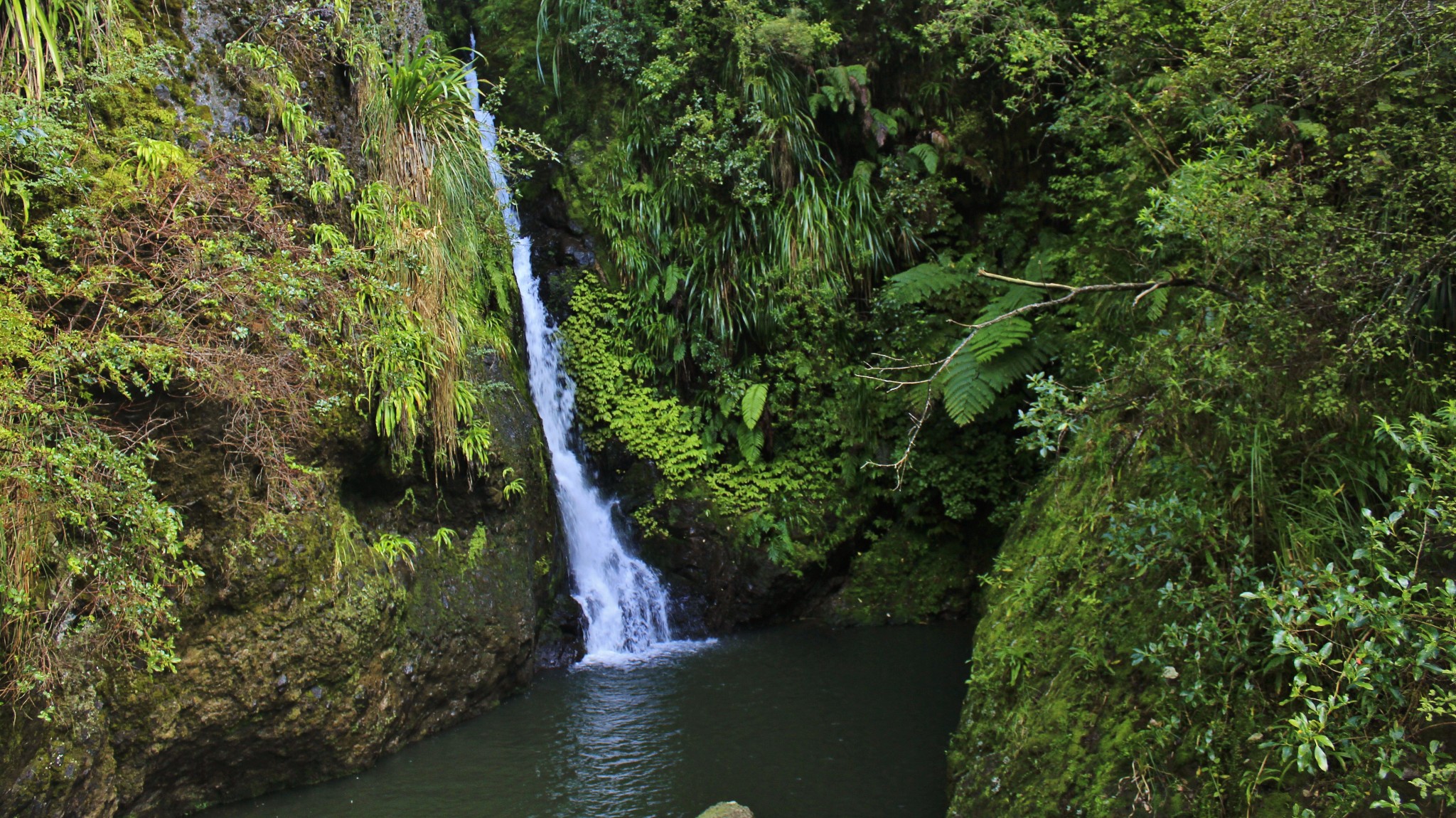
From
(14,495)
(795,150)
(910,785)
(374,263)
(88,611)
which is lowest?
(910,785)

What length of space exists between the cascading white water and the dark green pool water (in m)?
0.63

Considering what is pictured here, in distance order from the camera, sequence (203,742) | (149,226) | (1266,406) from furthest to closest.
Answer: (203,742) < (149,226) < (1266,406)

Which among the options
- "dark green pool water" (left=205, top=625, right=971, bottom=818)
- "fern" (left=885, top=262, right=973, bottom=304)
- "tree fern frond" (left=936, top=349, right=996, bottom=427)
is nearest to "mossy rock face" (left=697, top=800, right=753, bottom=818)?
"dark green pool water" (left=205, top=625, right=971, bottom=818)

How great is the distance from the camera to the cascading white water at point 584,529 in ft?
26.6

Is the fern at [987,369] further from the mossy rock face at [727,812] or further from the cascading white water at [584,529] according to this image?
the mossy rock face at [727,812]

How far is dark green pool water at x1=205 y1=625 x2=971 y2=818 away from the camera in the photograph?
4.98 m

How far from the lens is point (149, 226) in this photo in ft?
14.8

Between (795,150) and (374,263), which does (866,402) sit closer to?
(795,150)

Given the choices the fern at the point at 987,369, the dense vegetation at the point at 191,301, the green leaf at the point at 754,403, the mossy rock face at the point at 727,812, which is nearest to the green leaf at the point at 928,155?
the fern at the point at 987,369

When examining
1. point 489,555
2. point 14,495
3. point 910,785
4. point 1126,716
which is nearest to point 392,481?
point 489,555

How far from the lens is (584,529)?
865cm

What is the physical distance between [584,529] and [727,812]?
4395 millimetres

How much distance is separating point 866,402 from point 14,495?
704 cm

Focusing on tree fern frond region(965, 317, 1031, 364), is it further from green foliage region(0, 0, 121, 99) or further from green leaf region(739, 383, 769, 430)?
green foliage region(0, 0, 121, 99)
